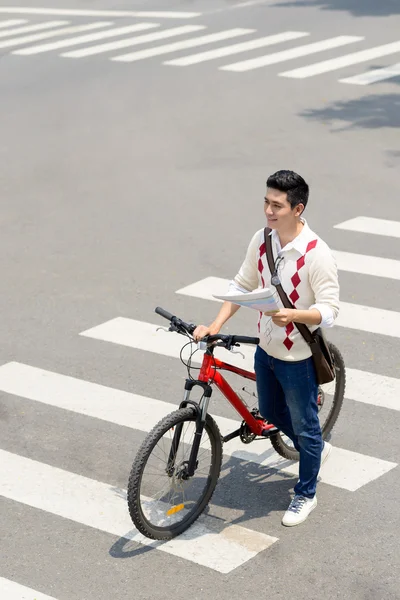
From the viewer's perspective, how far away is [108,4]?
32.2m

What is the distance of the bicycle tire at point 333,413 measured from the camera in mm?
A: 7204

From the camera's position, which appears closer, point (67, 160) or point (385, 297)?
point (385, 297)

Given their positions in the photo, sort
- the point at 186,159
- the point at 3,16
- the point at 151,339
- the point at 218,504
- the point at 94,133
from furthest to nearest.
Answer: the point at 3,16, the point at 94,133, the point at 186,159, the point at 151,339, the point at 218,504

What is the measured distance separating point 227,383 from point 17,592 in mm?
1738

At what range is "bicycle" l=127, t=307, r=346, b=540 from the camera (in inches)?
242

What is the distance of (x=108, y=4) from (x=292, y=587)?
28385mm

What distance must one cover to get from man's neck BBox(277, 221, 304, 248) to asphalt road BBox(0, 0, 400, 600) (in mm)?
Answer: 1761

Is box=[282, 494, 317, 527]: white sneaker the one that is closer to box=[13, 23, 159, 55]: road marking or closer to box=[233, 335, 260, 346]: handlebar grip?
box=[233, 335, 260, 346]: handlebar grip

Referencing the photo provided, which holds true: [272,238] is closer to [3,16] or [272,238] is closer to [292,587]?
[292,587]

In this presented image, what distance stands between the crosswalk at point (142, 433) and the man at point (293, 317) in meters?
0.53

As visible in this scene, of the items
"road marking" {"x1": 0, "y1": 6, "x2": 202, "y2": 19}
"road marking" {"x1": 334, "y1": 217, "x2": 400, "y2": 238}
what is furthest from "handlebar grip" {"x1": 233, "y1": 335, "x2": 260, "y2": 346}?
"road marking" {"x1": 0, "y1": 6, "x2": 202, "y2": 19}

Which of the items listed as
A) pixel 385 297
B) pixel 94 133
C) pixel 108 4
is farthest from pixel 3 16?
pixel 385 297

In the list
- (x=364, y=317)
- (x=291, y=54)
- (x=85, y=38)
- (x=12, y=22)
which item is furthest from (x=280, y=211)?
(x=12, y=22)

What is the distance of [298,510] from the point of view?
6.62m
